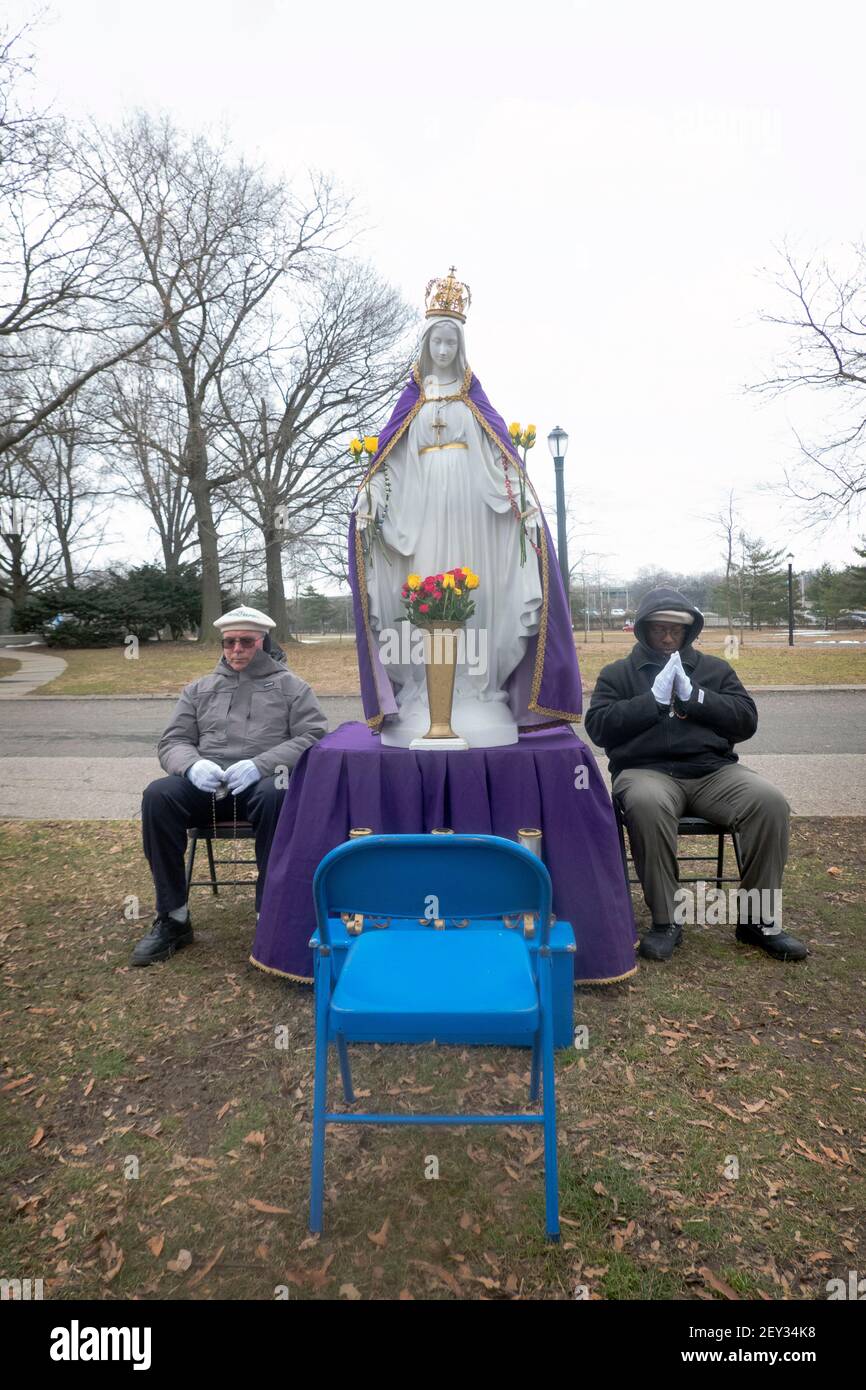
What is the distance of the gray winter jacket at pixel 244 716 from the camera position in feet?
13.1

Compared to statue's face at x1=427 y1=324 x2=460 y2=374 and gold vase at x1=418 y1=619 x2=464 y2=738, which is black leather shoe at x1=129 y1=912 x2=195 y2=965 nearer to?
gold vase at x1=418 y1=619 x2=464 y2=738

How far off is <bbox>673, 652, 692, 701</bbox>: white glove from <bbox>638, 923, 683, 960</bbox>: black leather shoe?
106 centimetres

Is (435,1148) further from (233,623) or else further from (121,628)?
(121,628)

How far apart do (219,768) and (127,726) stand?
8189 mm

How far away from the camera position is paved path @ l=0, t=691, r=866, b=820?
6656 millimetres

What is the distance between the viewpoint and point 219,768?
376cm

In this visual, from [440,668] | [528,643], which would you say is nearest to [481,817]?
[440,668]

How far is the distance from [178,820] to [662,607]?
2536 mm

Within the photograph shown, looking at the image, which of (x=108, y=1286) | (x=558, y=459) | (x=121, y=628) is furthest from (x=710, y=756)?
(x=121, y=628)

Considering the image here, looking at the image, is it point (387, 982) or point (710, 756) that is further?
point (710, 756)

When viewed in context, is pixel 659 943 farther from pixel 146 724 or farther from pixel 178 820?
pixel 146 724

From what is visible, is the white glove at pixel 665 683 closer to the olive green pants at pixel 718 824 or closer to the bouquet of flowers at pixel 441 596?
the olive green pants at pixel 718 824

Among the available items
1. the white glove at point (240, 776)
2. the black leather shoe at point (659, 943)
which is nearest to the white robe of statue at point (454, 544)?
the white glove at point (240, 776)

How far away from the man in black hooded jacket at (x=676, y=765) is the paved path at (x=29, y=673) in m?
13.7
